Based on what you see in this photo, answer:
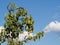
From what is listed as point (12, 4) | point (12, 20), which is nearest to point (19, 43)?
point (12, 20)

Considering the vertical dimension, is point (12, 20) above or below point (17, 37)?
above

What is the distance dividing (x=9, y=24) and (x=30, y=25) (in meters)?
3.96

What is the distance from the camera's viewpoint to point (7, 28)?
48.1m

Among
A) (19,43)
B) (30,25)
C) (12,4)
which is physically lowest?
(19,43)

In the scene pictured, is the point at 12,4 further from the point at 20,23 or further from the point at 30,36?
the point at 30,36

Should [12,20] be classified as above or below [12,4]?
below

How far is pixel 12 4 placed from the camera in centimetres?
4828

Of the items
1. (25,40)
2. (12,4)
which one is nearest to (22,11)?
(12,4)

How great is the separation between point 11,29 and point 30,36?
149 inches

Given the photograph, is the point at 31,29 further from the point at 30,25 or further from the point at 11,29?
the point at 11,29

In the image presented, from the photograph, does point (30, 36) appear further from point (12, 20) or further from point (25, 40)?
point (12, 20)

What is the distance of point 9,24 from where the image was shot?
4762 cm

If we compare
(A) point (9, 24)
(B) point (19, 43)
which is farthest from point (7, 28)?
(B) point (19, 43)

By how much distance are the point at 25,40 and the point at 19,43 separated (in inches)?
55.6
